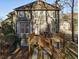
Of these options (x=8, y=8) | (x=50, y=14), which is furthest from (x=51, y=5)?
(x=8, y=8)

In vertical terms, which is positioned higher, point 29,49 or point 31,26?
point 31,26

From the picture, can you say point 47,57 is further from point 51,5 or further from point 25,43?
point 51,5

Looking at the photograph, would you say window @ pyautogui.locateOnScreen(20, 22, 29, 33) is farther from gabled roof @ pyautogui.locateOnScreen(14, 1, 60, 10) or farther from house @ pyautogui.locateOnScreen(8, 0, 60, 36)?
gabled roof @ pyautogui.locateOnScreen(14, 1, 60, 10)

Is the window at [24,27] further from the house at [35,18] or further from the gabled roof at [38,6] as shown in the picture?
the gabled roof at [38,6]

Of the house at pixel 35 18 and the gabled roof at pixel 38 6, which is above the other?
the gabled roof at pixel 38 6

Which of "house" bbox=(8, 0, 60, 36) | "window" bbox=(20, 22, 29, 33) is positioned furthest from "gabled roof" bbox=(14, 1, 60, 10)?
"window" bbox=(20, 22, 29, 33)

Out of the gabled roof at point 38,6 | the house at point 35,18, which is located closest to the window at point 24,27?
the house at point 35,18

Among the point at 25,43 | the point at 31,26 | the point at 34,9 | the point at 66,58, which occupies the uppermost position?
the point at 34,9

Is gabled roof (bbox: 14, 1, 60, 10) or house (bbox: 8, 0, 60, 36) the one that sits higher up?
gabled roof (bbox: 14, 1, 60, 10)

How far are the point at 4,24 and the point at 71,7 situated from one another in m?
0.50

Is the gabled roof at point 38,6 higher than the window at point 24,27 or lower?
higher

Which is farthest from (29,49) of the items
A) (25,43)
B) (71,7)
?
(71,7)

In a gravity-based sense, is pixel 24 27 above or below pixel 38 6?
below

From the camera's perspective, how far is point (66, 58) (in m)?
1.25
